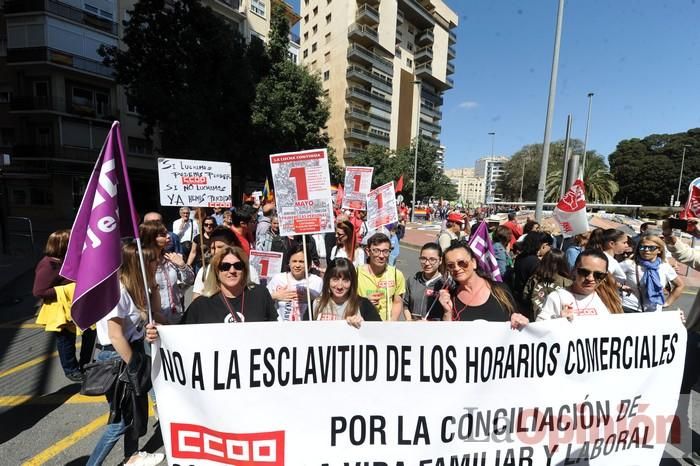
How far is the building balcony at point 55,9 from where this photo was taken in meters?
23.1

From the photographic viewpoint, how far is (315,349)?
2.29 metres

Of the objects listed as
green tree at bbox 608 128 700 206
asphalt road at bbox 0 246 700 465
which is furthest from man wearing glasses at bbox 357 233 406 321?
green tree at bbox 608 128 700 206

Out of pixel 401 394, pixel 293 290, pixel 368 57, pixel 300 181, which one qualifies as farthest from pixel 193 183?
pixel 368 57

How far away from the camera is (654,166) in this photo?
185 ft

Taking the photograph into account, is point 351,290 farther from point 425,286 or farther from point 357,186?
point 357,186

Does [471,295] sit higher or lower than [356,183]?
lower

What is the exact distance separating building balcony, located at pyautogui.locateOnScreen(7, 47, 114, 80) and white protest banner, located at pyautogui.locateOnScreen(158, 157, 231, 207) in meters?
23.1

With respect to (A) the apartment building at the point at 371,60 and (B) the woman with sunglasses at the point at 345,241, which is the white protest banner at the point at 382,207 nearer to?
(B) the woman with sunglasses at the point at 345,241

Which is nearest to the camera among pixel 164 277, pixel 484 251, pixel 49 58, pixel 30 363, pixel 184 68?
pixel 164 277

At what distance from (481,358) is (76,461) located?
308 centimetres

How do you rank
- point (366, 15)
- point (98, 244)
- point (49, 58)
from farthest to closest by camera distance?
1. point (366, 15)
2. point (49, 58)
3. point (98, 244)

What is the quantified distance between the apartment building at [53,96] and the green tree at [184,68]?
567cm

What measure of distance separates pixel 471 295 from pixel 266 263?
265 centimetres

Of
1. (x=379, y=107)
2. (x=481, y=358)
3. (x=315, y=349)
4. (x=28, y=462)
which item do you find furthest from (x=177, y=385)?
(x=379, y=107)
